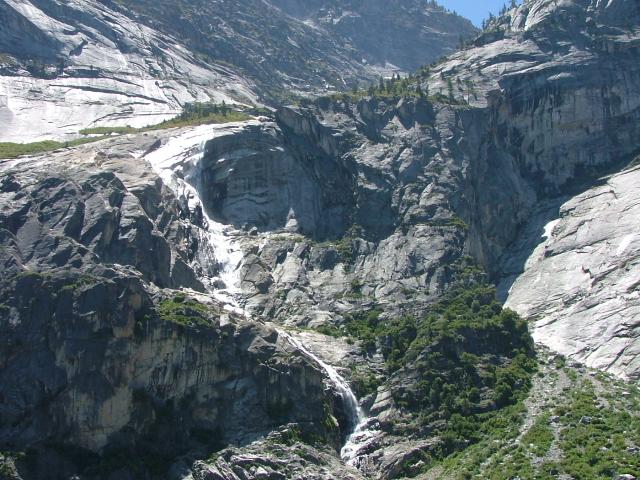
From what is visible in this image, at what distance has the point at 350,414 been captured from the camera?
78.4 meters

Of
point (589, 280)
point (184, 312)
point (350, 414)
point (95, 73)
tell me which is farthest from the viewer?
point (95, 73)

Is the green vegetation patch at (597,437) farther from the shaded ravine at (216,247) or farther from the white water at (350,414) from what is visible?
the shaded ravine at (216,247)

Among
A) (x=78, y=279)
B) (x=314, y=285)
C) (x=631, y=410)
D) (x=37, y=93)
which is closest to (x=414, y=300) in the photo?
(x=314, y=285)

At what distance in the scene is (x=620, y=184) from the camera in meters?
110

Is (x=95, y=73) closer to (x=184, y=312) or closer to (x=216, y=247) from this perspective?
(x=216, y=247)

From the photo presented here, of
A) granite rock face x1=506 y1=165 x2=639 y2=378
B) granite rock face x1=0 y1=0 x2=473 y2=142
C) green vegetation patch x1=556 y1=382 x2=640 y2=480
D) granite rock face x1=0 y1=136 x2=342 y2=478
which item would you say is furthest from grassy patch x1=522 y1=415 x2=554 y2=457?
granite rock face x1=0 y1=0 x2=473 y2=142

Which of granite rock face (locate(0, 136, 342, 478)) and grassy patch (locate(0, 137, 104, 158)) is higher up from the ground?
grassy patch (locate(0, 137, 104, 158))

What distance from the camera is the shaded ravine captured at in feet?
255

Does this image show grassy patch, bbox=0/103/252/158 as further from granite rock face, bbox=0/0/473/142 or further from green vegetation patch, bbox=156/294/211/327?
green vegetation patch, bbox=156/294/211/327

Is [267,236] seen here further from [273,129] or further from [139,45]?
[139,45]

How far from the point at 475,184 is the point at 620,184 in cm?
1511

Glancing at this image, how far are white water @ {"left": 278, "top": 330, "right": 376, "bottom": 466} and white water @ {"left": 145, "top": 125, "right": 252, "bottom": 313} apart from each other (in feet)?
30.9

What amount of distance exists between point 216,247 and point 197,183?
9822mm

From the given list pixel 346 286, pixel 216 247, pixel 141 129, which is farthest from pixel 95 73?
pixel 346 286
